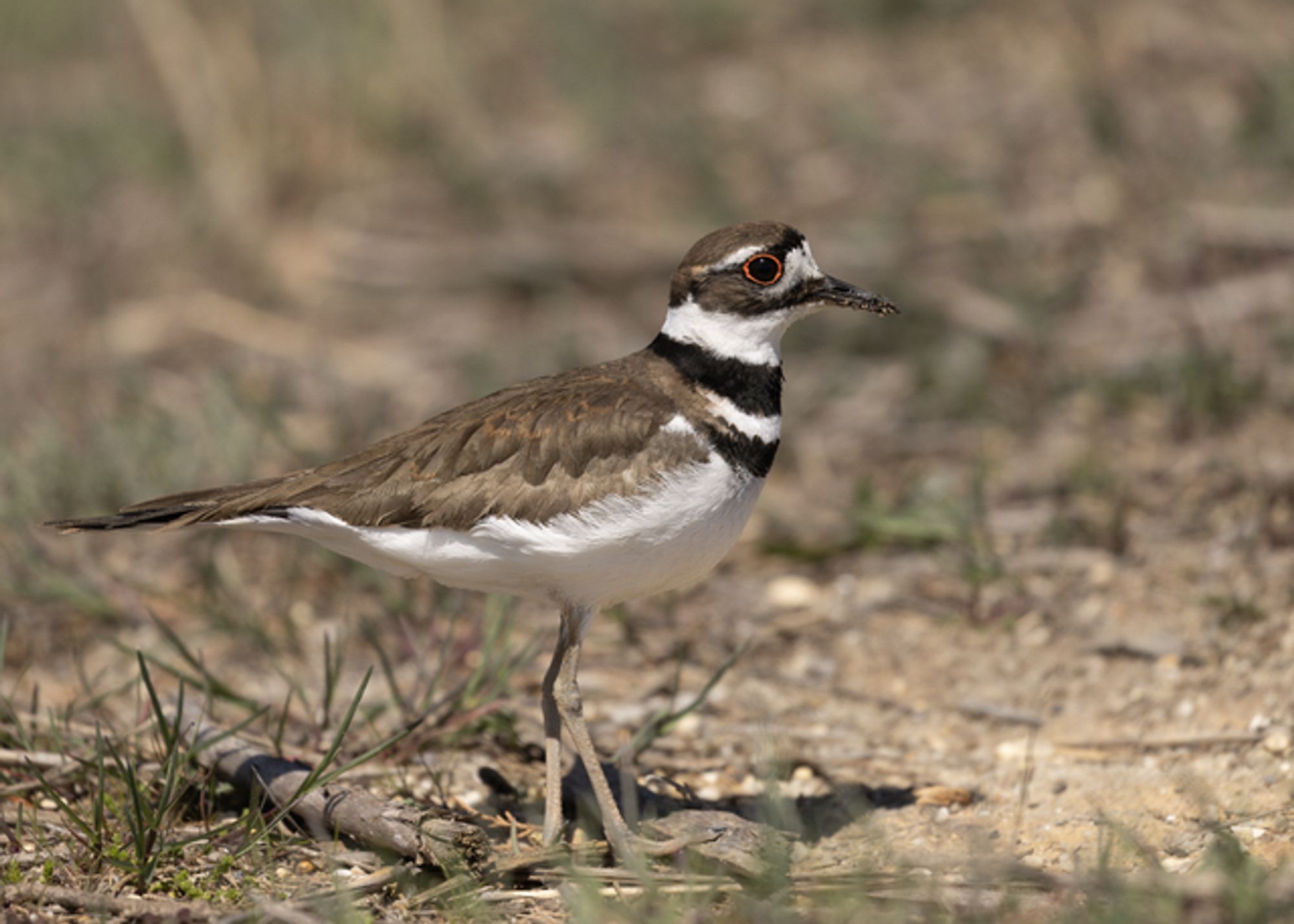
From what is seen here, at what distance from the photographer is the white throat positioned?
3959mm

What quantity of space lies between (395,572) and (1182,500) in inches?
119

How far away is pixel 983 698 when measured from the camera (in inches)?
183

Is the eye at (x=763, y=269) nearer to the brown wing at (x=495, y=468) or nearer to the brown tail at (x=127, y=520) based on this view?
the brown wing at (x=495, y=468)

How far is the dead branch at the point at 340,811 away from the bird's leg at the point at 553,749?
32cm

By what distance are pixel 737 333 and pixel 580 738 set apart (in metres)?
1.15

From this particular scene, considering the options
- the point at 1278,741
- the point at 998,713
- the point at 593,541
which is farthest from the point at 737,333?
the point at 1278,741

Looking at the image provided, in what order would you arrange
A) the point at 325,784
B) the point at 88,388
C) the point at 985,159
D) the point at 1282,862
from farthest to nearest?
the point at 985,159, the point at 88,388, the point at 325,784, the point at 1282,862

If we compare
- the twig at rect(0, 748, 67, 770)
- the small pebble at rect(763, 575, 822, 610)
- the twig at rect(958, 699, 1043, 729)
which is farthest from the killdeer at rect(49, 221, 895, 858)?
the small pebble at rect(763, 575, 822, 610)

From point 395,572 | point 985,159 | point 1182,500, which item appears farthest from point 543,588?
point 985,159

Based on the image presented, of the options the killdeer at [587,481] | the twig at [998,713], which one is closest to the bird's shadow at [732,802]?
the killdeer at [587,481]

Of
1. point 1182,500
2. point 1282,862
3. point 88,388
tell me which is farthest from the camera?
point 88,388

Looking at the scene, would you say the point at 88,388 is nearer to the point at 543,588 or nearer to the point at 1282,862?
the point at 543,588

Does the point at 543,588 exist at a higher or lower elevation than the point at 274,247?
lower

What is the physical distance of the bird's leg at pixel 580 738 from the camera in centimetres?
364
